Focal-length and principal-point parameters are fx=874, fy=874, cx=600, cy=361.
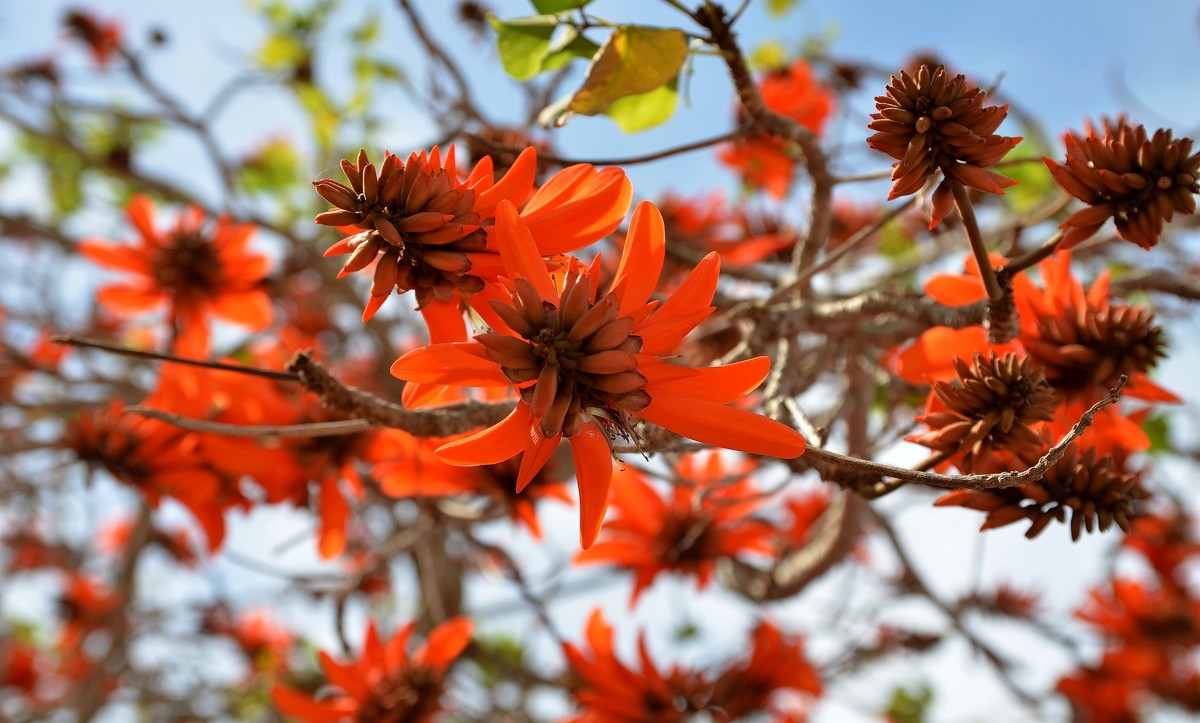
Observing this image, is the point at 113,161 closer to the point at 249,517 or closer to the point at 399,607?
the point at 399,607

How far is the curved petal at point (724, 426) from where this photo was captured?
1.64ft

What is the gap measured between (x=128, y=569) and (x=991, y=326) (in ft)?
7.72

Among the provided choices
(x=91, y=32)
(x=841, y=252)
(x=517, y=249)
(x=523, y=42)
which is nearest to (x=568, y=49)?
(x=523, y=42)

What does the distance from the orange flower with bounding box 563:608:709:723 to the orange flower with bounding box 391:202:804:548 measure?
0.84 metres

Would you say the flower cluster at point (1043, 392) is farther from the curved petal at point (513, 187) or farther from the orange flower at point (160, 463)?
the orange flower at point (160, 463)

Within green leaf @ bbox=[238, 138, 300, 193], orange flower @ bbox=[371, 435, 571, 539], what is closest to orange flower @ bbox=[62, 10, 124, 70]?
green leaf @ bbox=[238, 138, 300, 193]

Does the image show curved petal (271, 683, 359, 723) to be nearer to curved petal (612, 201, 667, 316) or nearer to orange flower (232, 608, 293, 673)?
curved petal (612, 201, 667, 316)

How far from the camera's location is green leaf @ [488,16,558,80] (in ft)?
3.06

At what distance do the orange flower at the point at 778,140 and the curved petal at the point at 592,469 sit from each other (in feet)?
5.13

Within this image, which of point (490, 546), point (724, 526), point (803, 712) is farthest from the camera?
point (803, 712)

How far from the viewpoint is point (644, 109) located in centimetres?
99

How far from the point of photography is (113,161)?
108 inches

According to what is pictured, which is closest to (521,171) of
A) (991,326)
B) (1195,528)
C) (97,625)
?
(991,326)

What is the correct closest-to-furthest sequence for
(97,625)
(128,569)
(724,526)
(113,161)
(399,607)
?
(724,526) → (128,569) → (113,161) → (97,625) → (399,607)
